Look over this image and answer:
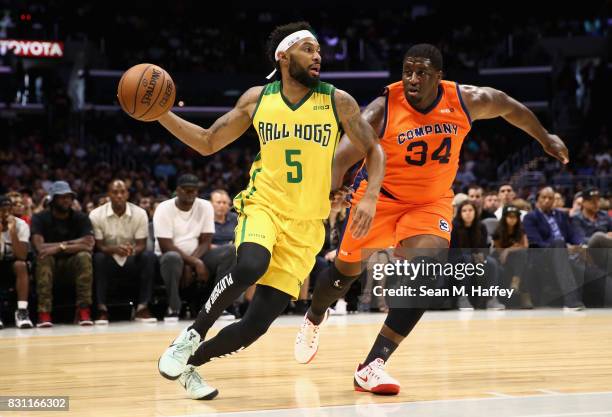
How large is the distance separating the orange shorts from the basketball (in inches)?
55.0

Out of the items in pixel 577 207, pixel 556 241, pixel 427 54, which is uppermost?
pixel 427 54

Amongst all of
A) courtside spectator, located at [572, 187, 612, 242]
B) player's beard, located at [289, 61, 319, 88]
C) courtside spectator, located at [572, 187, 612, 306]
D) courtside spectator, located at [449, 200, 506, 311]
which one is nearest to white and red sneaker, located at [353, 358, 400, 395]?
player's beard, located at [289, 61, 319, 88]

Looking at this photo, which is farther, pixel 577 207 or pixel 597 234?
pixel 577 207

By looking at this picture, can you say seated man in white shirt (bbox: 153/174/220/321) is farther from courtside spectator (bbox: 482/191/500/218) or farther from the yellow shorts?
the yellow shorts

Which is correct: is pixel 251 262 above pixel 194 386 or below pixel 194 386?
above

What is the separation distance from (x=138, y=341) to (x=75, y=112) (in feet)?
61.1

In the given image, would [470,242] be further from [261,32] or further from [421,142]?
[261,32]

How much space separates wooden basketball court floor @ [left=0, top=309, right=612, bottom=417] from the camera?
452cm

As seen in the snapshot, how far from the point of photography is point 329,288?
584 cm

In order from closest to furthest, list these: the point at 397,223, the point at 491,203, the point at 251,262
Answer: the point at 251,262
the point at 397,223
the point at 491,203

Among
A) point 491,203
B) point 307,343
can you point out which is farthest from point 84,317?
point 491,203

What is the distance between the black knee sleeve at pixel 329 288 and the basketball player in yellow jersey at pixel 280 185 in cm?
88

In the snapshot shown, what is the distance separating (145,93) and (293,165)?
2.80ft

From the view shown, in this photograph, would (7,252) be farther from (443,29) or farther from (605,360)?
(443,29)
